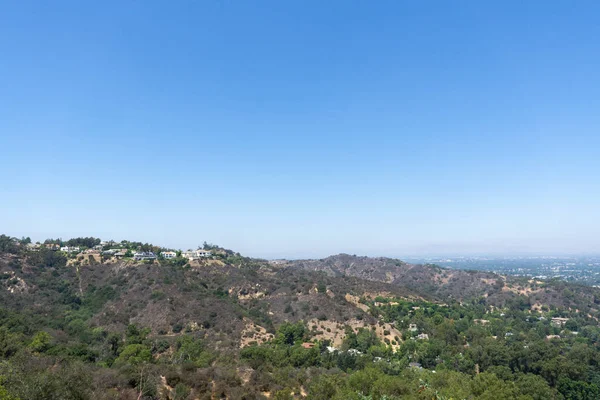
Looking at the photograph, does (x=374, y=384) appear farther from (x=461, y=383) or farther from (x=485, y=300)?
(x=485, y=300)

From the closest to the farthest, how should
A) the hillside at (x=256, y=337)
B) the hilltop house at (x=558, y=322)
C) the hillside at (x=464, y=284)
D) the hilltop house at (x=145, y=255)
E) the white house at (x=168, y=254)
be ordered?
the hillside at (x=256, y=337) < the hilltop house at (x=558, y=322) < the hilltop house at (x=145, y=255) < the white house at (x=168, y=254) < the hillside at (x=464, y=284)

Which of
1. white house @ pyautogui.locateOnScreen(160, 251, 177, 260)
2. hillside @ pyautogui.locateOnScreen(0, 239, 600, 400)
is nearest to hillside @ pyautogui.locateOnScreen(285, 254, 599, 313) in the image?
hillside @ pyautogui.locateOnScreen(0, 239, 600, 400)

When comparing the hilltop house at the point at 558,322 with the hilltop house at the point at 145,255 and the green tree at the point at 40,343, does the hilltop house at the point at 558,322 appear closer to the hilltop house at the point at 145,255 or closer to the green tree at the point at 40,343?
the green tree at the point at 40,343

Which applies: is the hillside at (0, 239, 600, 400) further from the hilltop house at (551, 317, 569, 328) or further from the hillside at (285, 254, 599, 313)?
the hilltop house at (551, 317, 569, 328)

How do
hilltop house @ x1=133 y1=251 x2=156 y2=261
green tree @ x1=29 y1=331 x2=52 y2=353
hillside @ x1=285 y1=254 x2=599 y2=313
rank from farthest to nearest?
hillside @ x1=285 y1=254 x2=599 y2=313, hilltop house @ x1=133 y1=251 x2=156 y2=261, green tree @ x1=29 y1=331 x2=52 y2=353

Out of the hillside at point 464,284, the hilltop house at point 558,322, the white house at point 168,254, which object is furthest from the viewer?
the hillside at point 464,284

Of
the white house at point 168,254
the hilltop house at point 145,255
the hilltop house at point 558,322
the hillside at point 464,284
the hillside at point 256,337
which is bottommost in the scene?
the hilltop house at point 558,322

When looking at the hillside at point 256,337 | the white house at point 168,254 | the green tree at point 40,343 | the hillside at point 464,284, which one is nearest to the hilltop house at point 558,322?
the hillside at point 256,337

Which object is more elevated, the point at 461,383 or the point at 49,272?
the point at 49,272

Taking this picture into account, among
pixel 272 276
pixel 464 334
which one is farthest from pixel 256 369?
pixel 272 276
